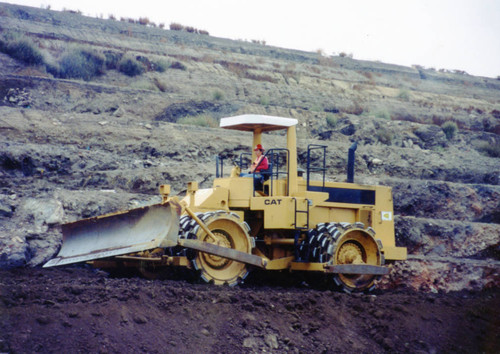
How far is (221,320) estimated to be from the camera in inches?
301

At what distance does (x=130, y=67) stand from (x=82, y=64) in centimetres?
262

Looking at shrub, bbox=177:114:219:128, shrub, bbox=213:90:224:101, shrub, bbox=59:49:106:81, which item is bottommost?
shrub, bbox=177:114:219:128

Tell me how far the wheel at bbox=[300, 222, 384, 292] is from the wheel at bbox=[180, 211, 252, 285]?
1420mm

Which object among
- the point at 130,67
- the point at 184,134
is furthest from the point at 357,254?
Result: the point at 130,67

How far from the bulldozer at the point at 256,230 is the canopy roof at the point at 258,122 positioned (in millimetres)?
19

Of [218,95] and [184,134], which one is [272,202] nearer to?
[184,134]

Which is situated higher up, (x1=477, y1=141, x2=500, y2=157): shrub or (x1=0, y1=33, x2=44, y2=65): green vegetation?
(x1=0, y1=33, x2=44, y2=65): green vegetation

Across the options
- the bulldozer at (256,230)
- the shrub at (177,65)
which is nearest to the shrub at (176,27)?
the shrub at (177,65)

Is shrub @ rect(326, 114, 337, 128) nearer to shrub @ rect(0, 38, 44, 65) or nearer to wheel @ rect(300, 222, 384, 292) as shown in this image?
shrub @ rect(0, 38, 44, 65)

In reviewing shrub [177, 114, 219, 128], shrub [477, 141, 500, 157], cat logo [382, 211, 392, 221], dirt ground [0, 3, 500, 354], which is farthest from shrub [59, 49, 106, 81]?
cat logo [382, 211, 392, 221]

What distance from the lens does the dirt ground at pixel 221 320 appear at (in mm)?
6383

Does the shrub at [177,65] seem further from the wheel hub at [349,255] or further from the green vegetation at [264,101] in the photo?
the wheel hub at [349,255]

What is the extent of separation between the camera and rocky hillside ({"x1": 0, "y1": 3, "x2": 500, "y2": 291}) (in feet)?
49.3

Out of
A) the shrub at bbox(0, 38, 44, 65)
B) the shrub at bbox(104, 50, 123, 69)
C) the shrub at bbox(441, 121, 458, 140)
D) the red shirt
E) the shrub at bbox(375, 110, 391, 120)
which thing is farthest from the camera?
the shrub at bbox(375, 110, 391, 120)
